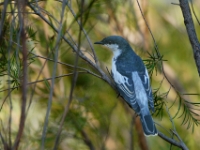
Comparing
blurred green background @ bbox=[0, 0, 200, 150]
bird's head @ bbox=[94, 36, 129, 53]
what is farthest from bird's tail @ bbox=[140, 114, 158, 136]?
bird's head @ bbox=[94, 36, 129, 53]

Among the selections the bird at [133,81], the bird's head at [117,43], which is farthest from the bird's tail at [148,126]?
the bird's head at [117,43]

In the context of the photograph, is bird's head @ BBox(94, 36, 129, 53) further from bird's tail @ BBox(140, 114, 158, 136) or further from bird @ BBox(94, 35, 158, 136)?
bird's tail @ BBox(140, 114, 158, 136)

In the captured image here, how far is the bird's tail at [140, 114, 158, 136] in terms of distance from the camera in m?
2.82

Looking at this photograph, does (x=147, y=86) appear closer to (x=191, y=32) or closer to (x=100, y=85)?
(x=191, y=32)

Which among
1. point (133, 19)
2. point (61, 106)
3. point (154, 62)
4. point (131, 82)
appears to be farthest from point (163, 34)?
point (154, 62)

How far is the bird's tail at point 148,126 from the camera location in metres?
2.82

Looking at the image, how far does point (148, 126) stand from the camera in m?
2.88

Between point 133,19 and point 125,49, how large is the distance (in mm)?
1266

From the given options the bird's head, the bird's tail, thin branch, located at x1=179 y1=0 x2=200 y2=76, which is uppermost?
the bird's head

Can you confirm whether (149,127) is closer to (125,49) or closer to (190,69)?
(125,49)

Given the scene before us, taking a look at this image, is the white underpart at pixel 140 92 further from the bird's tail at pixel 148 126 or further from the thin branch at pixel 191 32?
the thin branch at pixel 191 32

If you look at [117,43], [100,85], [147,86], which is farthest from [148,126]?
[100,85]

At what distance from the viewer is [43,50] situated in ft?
16.5

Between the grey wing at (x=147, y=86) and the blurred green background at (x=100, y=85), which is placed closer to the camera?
the grey wing at (x=147, y=86)
